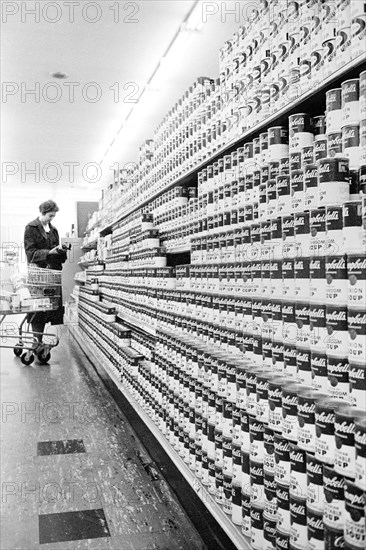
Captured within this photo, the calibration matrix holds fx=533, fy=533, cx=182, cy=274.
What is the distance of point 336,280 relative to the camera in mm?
1333

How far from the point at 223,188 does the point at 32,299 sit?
3.45 metres

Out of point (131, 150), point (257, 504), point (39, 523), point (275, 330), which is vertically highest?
point (131, 150)

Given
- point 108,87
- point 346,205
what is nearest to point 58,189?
point 108,87

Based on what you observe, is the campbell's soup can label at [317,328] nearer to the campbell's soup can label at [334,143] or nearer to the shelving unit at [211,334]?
the shelving unit at [211,334]

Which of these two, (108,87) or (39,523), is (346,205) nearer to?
(39,523)

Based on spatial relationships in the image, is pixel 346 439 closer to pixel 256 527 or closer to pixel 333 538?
pixel 333 538

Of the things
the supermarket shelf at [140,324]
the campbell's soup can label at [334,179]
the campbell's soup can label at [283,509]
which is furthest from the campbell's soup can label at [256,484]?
the supermarket shelf at [140,324]

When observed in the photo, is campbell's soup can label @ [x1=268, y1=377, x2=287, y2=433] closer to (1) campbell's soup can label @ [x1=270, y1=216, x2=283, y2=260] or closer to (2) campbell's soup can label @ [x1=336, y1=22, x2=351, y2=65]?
(1) campbell's soup can label @ [x1=270, y1=216, x2=283, y2=260]

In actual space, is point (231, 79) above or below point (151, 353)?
above

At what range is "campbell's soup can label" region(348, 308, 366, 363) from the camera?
1234mm

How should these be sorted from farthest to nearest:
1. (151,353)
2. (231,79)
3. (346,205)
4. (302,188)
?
(151,353) → (231,79) → (302,188) → (346,205)

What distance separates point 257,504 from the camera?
169cm

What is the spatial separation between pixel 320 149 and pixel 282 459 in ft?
2.93

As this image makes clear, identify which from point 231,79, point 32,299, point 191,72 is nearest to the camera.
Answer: point 231,79
